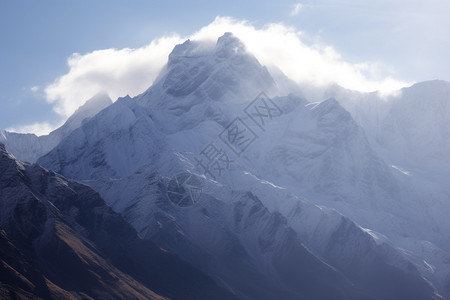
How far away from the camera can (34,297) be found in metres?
194

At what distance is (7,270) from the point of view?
19838 cm

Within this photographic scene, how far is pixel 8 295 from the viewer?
188000mm

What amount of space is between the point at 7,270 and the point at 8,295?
36.8 ft

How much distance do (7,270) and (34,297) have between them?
8.66 m

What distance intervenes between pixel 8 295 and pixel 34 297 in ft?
24.8
